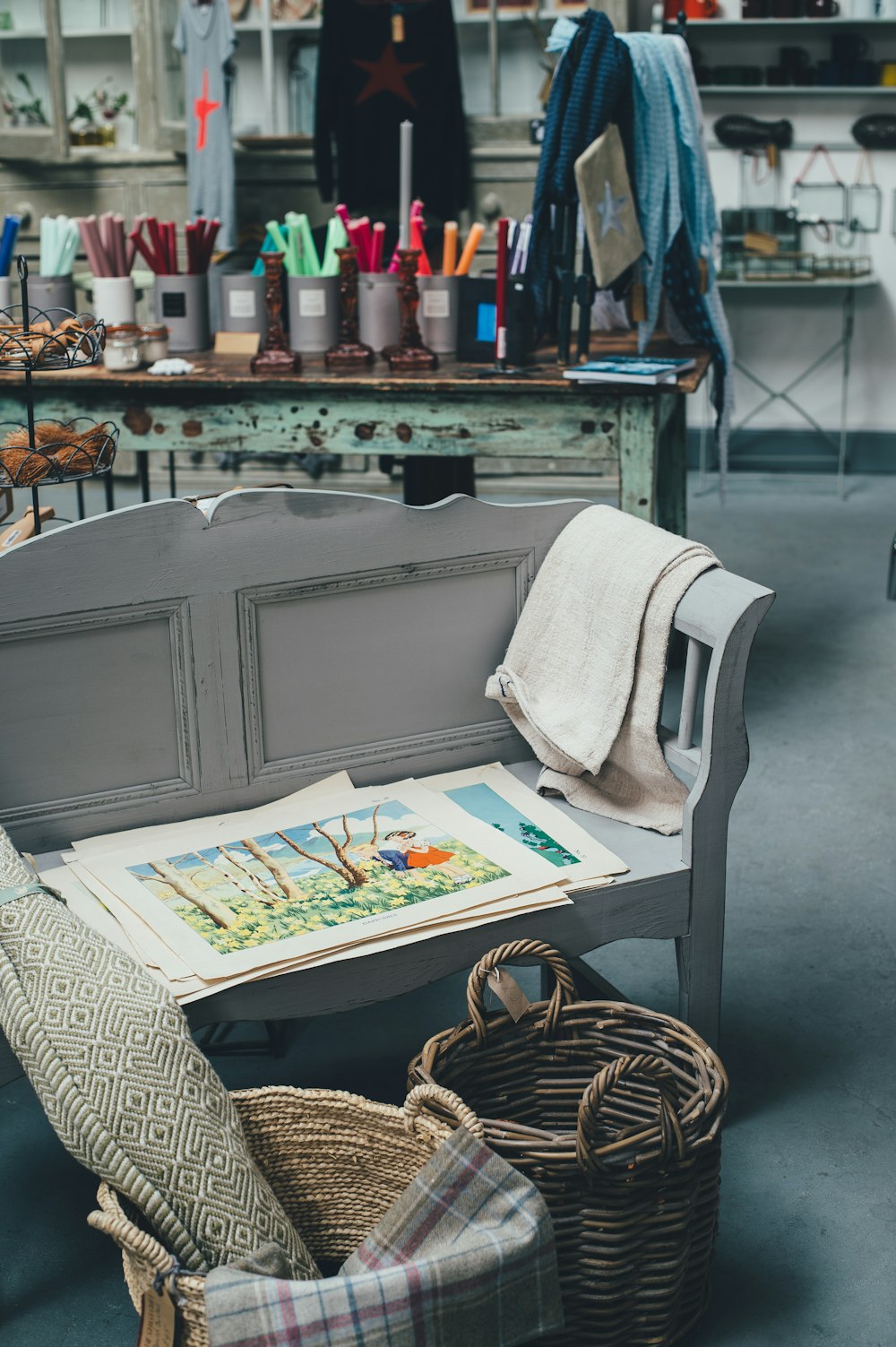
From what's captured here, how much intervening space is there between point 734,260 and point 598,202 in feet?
9.73

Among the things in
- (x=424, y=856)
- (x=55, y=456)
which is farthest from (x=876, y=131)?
(x=424, y=856)

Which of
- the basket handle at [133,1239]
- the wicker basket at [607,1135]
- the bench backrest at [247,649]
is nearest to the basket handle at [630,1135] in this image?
the wicker basket at [607,1135]

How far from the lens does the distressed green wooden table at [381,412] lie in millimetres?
3148

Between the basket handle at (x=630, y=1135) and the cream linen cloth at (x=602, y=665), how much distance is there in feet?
1.74

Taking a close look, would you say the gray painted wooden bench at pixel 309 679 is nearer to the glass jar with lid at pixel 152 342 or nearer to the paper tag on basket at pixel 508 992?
the paper tag on basket at pixel 508 992

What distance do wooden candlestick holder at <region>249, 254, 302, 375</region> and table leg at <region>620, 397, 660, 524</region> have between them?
751mm

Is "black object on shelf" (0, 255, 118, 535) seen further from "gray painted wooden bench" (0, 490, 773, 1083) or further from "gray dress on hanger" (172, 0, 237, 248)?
"gray dress on hanger" (172, 0, 237, 248)

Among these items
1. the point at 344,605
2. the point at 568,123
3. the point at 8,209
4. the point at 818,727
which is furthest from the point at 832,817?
the point at 8,209

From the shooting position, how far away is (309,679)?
6.87 ft

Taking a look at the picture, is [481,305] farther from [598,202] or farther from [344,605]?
[344,605]

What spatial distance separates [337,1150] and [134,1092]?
0.32 metres

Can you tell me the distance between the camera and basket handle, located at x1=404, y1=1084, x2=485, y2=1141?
158cm

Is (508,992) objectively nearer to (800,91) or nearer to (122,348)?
(122,348)

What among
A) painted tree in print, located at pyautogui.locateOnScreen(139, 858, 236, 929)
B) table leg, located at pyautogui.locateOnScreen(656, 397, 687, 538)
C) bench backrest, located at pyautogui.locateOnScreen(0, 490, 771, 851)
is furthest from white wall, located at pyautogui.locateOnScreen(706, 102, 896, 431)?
painted tree in print, located at pyautogui.locateOnScreen(139, 858, 236, 929)
